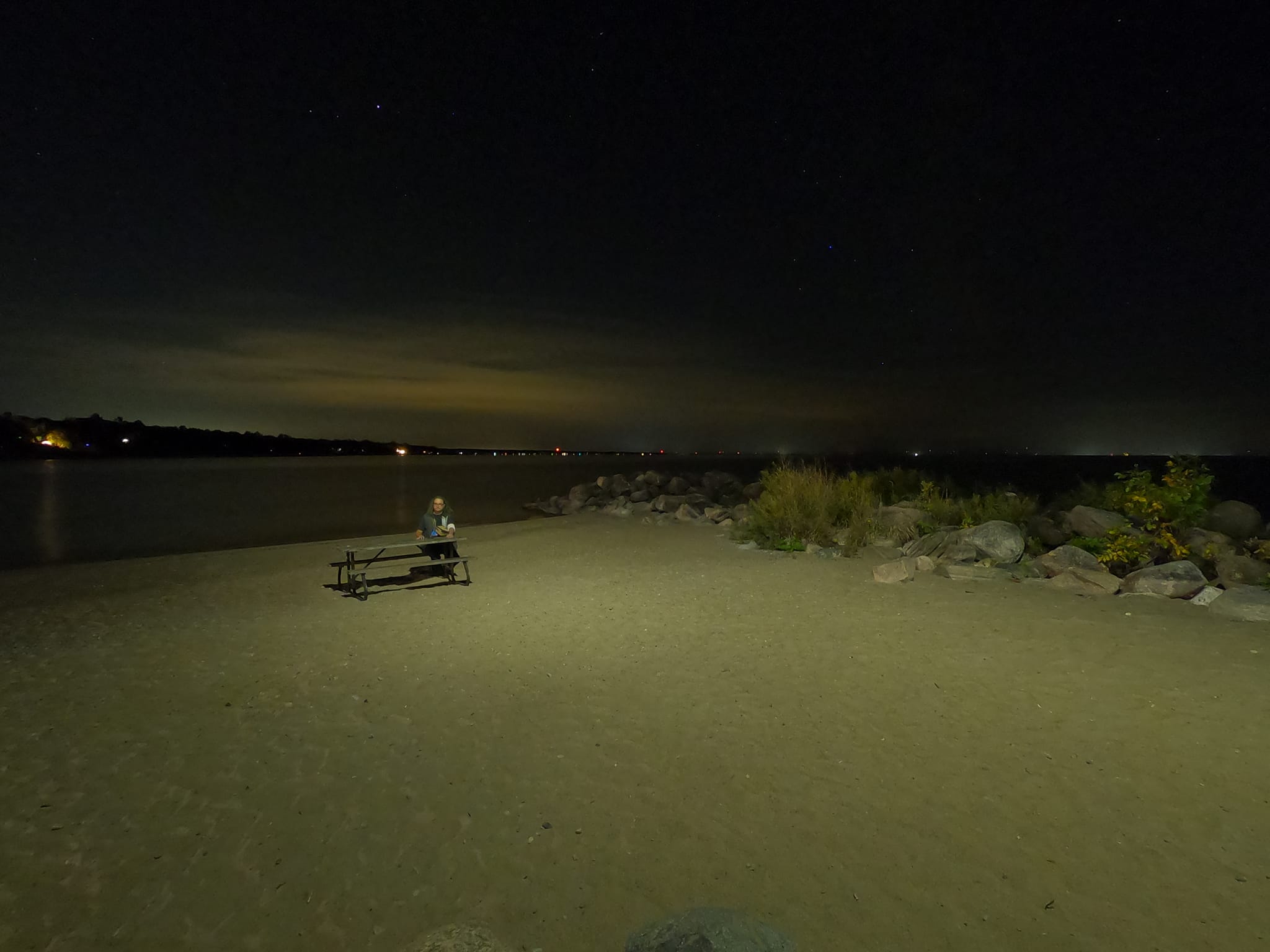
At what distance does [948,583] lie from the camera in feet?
30.4

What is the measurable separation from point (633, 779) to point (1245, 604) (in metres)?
7.71

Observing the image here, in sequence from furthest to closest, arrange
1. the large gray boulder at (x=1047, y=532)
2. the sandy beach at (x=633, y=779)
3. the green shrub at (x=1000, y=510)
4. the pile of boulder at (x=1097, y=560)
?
the green shrub at (x=1000, y=510) < the large gray boulder at (x=1047, y=532) < the pile of boulder at (x=1097, y=560) < the sandy beach at (x=633, y=779)

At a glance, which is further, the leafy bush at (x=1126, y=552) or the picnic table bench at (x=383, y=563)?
the leafy bush at (x=1126, y=552)

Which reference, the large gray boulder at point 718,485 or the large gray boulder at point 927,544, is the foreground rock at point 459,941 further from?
the large gray boulder at point 718,485

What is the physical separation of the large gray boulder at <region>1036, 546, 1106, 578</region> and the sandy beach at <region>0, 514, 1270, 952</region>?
1.52m

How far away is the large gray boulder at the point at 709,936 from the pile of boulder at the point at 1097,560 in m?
7.34

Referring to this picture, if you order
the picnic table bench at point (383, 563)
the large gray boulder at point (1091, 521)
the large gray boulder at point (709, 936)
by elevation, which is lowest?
the large gray boulder at point (709, 936)

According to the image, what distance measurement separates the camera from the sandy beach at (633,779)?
114 inches

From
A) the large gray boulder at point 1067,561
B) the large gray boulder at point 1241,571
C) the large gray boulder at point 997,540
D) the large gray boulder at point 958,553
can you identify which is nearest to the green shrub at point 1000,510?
the large gray boulder at point 997,540

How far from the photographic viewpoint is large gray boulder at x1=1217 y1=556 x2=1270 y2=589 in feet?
27.2

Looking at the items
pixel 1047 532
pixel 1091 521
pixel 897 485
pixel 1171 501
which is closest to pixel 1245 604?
pixel 1171 501

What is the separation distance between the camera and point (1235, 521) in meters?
9.86

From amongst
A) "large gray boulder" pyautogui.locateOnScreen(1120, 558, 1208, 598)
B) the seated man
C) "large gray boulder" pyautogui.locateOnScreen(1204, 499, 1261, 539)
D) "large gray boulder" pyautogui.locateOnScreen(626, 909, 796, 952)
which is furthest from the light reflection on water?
"large gray boulder" pyautogui.locateOnScreen(1204, 499, 1261, 539)

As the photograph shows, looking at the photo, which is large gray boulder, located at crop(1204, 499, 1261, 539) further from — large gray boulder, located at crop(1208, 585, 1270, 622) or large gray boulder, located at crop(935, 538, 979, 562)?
large gray boulder, located at crop(935, 538, 979, 562)
